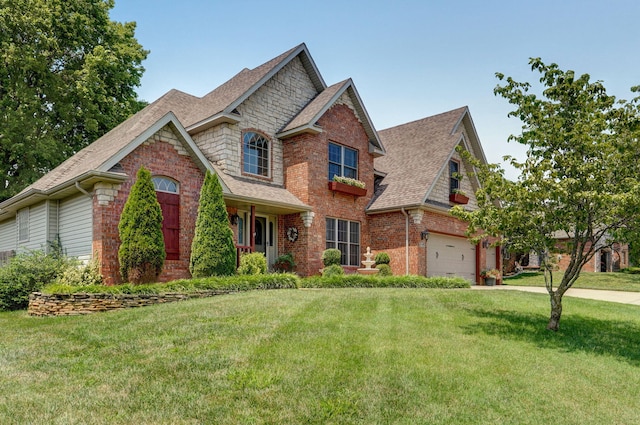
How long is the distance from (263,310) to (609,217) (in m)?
6.10

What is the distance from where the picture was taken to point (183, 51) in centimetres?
1285

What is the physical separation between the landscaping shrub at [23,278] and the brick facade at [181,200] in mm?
1433

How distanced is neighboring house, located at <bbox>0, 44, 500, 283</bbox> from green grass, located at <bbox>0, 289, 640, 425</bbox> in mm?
4829

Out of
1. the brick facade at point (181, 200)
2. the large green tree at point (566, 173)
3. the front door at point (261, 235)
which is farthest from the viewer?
the front door at point (261, 235)

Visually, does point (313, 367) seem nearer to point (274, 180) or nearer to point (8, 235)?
point (274, 180)

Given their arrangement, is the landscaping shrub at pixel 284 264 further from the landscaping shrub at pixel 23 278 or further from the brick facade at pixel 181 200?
the landscaping shrub at pixel 23 278

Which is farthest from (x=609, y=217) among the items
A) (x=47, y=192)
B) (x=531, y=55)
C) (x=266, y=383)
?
(x=47, y=192)

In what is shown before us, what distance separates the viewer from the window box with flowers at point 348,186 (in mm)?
19156

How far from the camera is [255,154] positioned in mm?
18484

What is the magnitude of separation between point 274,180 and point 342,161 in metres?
2.96

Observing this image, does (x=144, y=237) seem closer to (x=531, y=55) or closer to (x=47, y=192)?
(x=47, y=192)

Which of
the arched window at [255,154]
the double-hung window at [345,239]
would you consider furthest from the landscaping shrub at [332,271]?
the arched window at [255,154]

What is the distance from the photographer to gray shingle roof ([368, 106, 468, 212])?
66.2ft

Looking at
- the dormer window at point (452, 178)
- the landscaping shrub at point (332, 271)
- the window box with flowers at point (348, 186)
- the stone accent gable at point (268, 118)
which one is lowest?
the landscaping shrub at point (332, 271)
